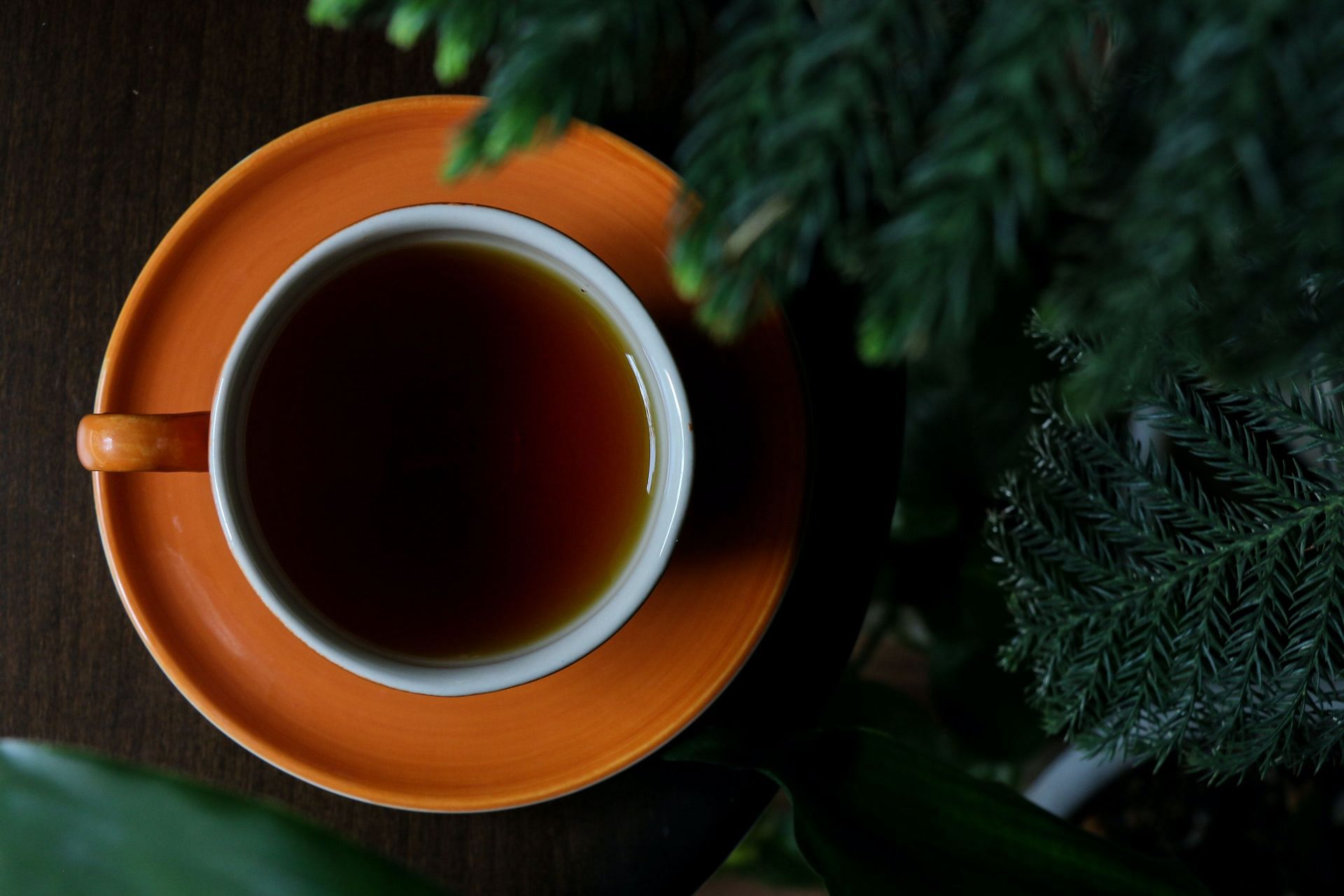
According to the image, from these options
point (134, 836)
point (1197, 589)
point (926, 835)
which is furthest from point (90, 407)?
point (1197, 589)

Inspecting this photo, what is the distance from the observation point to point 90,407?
0.63 meters

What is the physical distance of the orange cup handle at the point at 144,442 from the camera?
49 centimetres

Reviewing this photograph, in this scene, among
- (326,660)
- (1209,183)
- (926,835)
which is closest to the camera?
(1209,183)

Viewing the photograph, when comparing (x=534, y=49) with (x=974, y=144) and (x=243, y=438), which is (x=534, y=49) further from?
(x=243, y=438)

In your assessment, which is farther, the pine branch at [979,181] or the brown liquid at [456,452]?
the brown liquid at [456,452]

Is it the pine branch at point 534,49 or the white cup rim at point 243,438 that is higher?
the pine branch at point 534,49

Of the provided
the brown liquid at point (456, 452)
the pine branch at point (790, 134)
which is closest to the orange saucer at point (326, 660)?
the brown liquid at point (456, 452)

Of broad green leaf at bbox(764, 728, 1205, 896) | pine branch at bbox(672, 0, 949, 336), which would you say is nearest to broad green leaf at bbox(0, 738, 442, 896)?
pine branch at bbox(672, 0, 949, 336)

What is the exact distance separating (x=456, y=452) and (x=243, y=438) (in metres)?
0.14

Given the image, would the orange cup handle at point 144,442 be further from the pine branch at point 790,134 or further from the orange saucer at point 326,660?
the pine branch at point 790,134

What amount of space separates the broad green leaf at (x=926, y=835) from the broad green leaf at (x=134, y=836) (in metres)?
0.29

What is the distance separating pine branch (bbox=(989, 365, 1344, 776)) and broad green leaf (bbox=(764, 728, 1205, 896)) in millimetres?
139

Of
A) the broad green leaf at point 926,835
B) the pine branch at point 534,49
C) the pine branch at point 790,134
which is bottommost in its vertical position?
the broad green leaf at point 926,835

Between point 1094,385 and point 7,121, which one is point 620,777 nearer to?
point 1094,385
